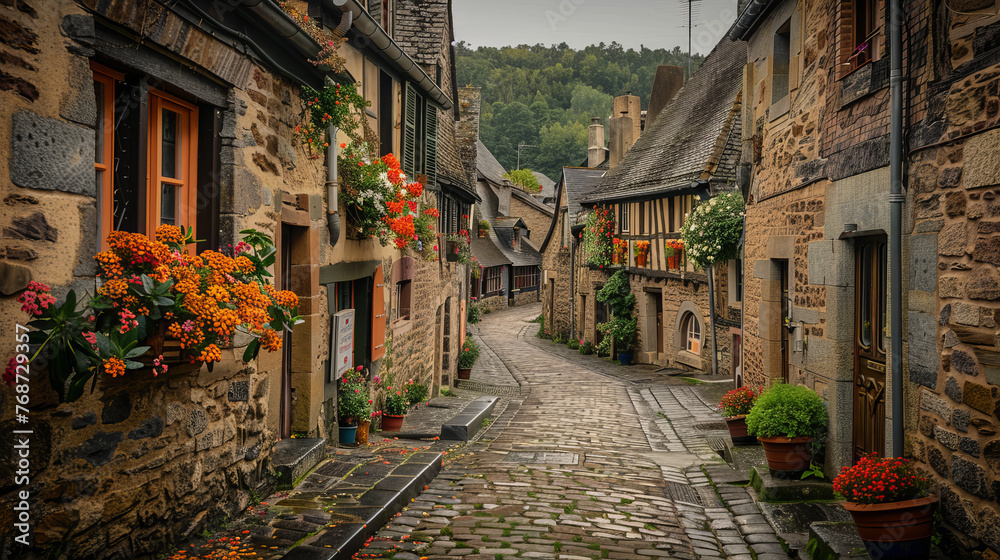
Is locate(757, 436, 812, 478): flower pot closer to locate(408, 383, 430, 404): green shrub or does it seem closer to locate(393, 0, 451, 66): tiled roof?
locate(408, 383, 430, 404): green shrub

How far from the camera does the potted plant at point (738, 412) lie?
26.1 ft

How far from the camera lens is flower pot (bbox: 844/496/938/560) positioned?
4262 mm

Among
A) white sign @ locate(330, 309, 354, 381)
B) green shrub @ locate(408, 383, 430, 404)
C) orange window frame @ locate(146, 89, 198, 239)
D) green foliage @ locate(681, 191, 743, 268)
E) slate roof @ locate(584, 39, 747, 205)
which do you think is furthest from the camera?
slate roof @ locate(584, 39, 747, 205)

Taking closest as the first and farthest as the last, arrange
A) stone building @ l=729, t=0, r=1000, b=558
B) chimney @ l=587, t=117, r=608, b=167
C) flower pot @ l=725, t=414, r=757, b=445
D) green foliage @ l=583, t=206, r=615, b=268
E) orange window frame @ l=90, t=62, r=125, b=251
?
orange window frame @ l=90, t=62, r=125, b=251
stone building @ l=729, t=0, r=1000, b=558
flower pot @ l=725, t=414, r=757, b=445
green foliage @ l=583, t=206, r=615, b=268
chimney @ l=587, t=117, r=608, b=167

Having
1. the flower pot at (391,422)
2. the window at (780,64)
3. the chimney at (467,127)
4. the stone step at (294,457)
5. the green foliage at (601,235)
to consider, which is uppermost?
the chimney at (467,127)

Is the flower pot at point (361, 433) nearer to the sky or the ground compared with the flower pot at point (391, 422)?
nearer to the sky

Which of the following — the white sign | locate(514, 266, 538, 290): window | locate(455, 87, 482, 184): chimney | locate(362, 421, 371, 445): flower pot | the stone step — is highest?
locate(455, 87, 482, 184): chimney

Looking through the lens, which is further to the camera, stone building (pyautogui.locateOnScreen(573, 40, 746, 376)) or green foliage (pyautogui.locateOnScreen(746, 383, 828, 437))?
stone building (pyautogui.locateOnScreen(573, 40, 746, 376))

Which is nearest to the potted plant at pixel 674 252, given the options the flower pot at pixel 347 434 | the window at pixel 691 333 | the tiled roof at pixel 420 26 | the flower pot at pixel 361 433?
the window at pixel 691 333

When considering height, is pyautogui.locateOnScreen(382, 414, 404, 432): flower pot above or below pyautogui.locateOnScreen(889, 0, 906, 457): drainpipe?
below

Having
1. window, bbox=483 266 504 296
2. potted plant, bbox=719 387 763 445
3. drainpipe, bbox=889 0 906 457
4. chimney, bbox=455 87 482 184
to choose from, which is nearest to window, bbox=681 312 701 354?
chimney, bbox=455 87 482 184

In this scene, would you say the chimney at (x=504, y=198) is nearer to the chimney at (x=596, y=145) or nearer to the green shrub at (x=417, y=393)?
the chimney at (x=596, y=145)

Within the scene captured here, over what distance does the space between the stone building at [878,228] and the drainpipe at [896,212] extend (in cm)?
4

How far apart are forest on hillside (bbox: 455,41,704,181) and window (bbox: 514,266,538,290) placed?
16887 millimetres
